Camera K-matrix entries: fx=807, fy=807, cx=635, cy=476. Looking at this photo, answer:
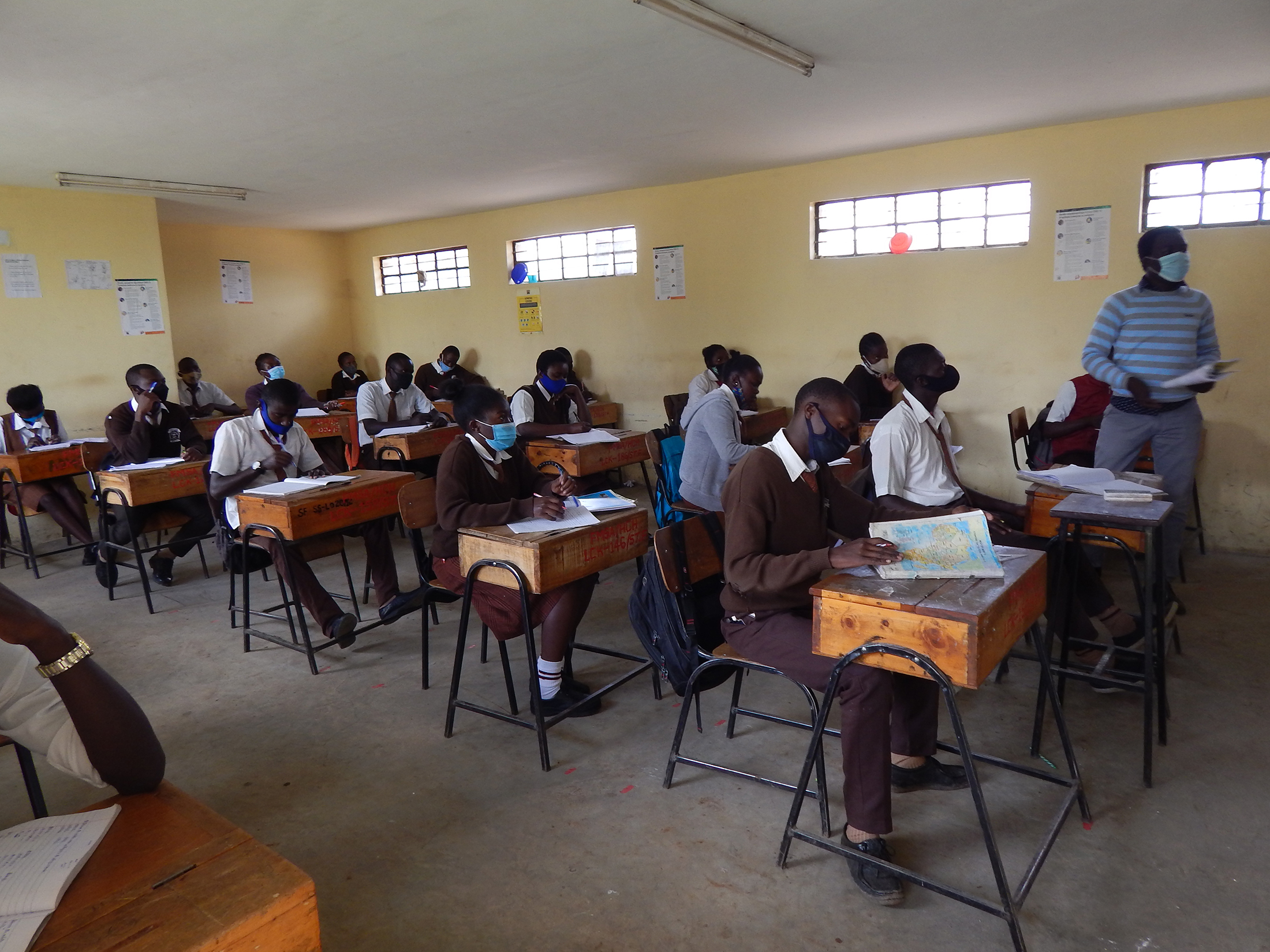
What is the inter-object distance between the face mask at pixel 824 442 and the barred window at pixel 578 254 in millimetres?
5200

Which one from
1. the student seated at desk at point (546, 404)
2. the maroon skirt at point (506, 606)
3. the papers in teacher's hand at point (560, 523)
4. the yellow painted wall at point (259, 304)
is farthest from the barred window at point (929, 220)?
the yellow painted wall at point (259, 304)

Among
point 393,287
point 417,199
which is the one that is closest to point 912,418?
point 417,199

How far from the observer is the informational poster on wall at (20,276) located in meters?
5.50

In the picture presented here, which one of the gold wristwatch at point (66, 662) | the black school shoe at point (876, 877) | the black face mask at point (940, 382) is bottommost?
the black school shoe at point (876, 877)

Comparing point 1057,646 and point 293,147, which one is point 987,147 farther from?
point 293,147

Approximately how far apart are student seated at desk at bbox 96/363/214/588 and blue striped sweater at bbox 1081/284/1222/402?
4.55 metres

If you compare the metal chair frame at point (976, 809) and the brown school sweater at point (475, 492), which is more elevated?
the brown school sweater at point (475, 492)

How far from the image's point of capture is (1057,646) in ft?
10.5

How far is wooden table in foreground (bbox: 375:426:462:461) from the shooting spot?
5016 mm

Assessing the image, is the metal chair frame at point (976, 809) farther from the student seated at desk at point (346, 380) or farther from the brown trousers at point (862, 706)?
the student seated at desk at point (346, 380)

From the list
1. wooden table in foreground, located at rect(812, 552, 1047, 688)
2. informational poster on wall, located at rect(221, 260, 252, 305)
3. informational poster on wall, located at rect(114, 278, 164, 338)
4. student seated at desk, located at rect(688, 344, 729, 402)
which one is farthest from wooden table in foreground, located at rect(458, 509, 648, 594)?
informational poster on wall, located at rect(221, 260, 252, 305)

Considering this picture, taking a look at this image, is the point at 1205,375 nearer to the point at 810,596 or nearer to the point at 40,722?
the point at 810,596

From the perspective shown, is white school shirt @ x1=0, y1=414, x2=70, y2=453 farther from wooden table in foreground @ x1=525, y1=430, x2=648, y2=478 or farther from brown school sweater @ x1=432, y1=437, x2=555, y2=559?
brown school sweater @ x1=432, y1=437, x2=555, y2=559

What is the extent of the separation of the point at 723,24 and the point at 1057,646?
9.00ft
